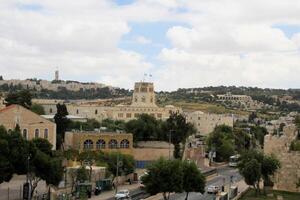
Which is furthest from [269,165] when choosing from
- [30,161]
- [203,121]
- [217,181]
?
[203,121]

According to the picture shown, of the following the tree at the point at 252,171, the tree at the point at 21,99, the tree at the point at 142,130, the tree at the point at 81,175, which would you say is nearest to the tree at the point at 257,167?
the tree at the point at 252,171

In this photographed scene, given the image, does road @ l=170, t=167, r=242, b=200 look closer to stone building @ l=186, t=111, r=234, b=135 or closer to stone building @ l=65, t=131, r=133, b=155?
stone building @ l=65, t=131, r=133, b=155

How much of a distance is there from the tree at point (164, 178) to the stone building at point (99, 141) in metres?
28.8

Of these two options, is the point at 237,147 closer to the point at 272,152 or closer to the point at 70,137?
the point at 70,137

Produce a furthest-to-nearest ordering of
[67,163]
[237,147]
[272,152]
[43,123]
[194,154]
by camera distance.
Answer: [237,147] < [194,154] < [43,123] < [67,163] < [272,152]

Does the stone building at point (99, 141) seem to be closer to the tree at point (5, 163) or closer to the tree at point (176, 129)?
the tree at point (176, 129)

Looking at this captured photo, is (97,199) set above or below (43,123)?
below

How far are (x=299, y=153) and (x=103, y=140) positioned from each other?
26.5 meters

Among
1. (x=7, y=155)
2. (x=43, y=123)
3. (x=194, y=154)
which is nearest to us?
(x=7, y=155)

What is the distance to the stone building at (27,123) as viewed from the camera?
6700 cm

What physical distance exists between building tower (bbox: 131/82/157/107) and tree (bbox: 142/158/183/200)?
107 metres

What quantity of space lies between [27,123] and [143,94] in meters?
87.4

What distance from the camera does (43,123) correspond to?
69.9 m

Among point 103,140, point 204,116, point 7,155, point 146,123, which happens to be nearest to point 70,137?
point 103,140
